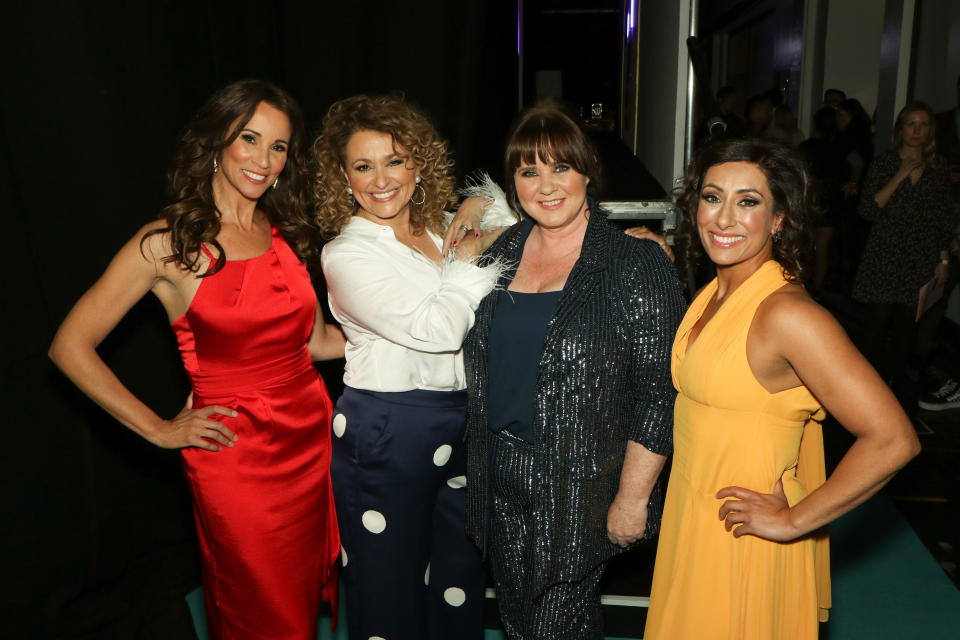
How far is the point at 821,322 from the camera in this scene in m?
1.29

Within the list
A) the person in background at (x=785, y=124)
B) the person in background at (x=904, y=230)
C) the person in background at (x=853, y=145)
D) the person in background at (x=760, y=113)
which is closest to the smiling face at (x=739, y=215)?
the person in background at (x=904, y=230)

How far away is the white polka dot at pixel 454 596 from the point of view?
193cm

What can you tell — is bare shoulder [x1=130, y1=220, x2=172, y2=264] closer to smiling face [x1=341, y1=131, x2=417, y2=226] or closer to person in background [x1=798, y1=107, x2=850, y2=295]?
smiling face [x1=341, y1=131, x2=417, y2=226]

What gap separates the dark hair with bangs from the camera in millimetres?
1596

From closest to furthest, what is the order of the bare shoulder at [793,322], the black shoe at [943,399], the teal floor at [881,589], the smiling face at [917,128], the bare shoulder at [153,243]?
the bare shoulder at [793,322] → the bare shoulder at [153,243] → the teal floor at [881,589] → the smiling face at [917,128] → the black shoe at [943,399]

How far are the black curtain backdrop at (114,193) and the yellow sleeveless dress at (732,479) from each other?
1854 millimetres

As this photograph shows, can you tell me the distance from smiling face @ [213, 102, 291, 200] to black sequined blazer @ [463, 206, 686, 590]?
0.85m

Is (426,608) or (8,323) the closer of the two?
(426,608)

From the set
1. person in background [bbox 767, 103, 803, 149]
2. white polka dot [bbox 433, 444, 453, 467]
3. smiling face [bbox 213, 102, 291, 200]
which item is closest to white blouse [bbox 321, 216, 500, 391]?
white polka dot [bbox 433, 444, 453, 467]

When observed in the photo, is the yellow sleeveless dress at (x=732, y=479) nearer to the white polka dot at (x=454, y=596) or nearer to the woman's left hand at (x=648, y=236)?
the woman's left hand at (x=648, y=236)

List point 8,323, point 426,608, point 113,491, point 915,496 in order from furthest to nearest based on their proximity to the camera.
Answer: point 915,496 < point 113,491 < point 8,323 < point 426,608

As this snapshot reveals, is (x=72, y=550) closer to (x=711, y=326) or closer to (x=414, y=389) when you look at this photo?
(x=414, y=389)

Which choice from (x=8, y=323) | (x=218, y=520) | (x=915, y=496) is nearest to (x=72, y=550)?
(x=8, y=323)

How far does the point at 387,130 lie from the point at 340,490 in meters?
0.91
